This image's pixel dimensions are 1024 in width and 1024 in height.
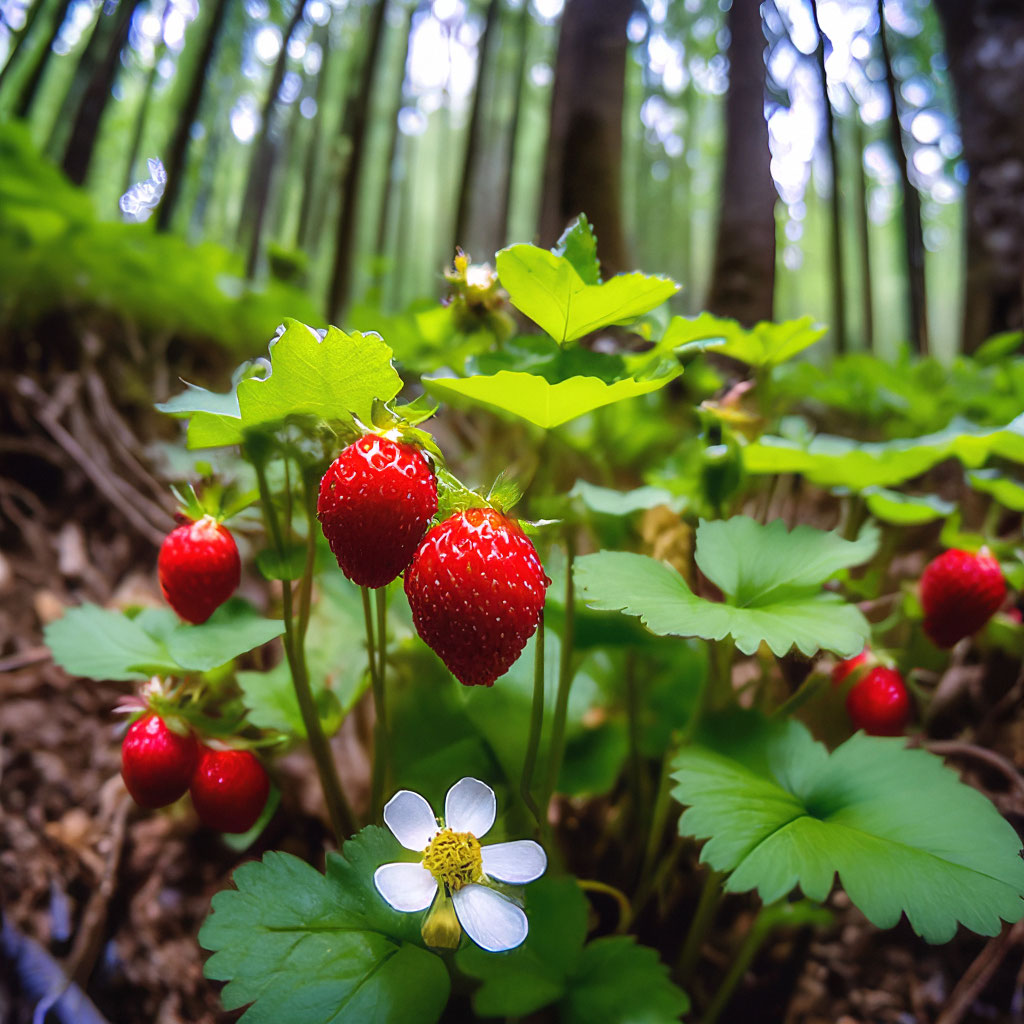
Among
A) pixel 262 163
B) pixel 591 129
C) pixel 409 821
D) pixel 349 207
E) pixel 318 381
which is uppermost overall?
pixel 262 163

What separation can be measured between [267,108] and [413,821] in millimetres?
6357

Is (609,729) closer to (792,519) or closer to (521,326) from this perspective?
(792,519)

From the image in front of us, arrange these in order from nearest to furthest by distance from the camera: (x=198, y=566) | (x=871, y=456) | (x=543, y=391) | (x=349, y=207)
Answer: (x=543, y=391), (x=198, y=566), (x=871, y=456), (x=349, y=207)

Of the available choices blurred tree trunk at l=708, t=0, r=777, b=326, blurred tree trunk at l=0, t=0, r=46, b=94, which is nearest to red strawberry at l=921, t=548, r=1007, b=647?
blurred tree trunk at l=708, t=0, r=777, b=326

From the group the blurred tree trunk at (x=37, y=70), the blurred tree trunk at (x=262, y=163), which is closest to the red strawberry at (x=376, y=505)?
the blurred tree trunk at (x=37, y=70)

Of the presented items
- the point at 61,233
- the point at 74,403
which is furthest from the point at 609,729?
the point at 61,233

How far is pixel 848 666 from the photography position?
1038 mm

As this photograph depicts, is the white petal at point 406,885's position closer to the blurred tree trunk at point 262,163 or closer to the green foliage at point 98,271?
the green foliage at point 98,271

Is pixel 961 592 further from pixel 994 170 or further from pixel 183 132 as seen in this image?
pixel 183 132

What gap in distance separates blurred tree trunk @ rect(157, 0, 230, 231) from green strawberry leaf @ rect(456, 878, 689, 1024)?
4366 millimetres

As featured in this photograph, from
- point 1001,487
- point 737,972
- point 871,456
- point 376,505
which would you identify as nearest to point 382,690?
point 376,505

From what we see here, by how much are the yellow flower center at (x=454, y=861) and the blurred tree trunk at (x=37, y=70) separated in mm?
4763

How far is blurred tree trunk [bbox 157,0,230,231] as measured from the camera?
3869 millimetres

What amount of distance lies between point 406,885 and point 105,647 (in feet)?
1.88
